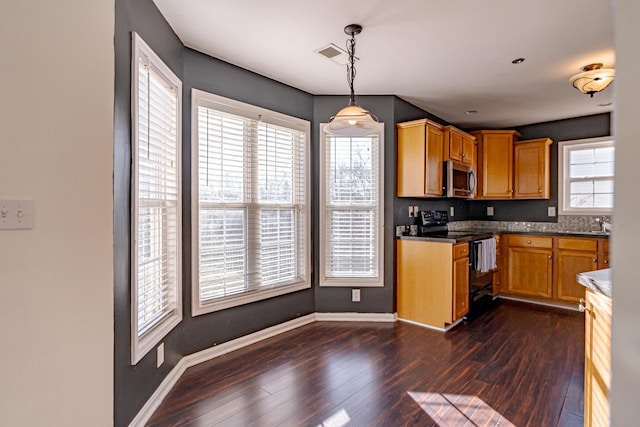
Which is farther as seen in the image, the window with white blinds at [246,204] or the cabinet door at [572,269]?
the cabinet door at [572,269]

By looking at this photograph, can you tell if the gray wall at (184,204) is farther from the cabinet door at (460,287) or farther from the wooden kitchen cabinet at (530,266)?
the wooden kitchen cabinet at (530,266)

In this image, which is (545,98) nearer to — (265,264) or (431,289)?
(431,289)

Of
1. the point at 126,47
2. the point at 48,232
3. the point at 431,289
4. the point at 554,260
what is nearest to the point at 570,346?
the point at 431,289

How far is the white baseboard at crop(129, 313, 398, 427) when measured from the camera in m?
1.91

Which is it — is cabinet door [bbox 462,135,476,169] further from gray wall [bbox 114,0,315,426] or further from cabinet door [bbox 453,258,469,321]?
gray wall [bbox 114,0,315,426]

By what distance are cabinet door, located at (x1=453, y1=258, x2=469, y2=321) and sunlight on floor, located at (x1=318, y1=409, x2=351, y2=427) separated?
1.85 metres

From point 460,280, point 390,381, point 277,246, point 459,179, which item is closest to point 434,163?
point 459,179

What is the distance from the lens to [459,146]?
4.04 m

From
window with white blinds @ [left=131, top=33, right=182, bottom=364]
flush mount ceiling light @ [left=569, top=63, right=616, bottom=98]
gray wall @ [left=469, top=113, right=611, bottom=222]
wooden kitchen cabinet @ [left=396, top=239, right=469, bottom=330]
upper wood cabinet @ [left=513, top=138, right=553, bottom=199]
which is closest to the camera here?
window with white blinds @ [left=131, top=33, right=182, bottom=364]

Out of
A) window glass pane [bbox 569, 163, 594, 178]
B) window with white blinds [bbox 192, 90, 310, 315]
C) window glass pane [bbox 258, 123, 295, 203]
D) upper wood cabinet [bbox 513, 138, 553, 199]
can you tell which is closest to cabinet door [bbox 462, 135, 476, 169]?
upper wood cabinet [bbox 513, 138, 553, 199]

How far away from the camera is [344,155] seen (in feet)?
11.6

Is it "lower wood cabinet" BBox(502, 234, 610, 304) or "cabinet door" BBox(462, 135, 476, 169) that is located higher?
"cabinet door" BBox(462, 135, 476, 169)

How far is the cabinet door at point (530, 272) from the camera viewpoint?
13.5 feet

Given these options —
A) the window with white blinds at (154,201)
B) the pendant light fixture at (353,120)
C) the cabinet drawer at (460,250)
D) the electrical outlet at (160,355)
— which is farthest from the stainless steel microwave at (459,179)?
the electrical outlet at (160,355)
